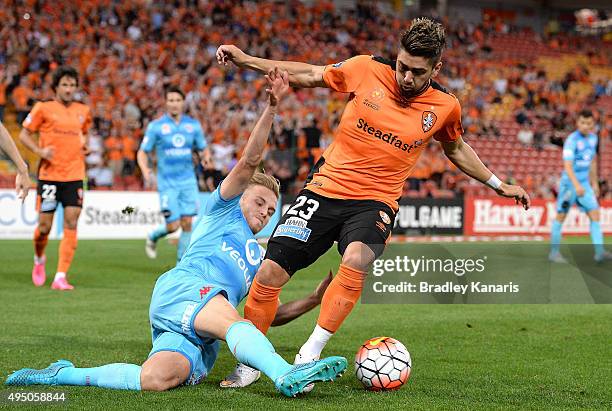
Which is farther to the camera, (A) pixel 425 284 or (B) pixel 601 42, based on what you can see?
(B) pixel 601 42

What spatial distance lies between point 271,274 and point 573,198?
9983 millimetres

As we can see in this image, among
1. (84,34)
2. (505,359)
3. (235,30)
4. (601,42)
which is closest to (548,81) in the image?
(601,42)

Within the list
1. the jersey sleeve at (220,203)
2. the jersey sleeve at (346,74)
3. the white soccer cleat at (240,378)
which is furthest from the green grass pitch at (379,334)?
the jersey sleeve at (346,74)

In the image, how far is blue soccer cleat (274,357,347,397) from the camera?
14.9ft

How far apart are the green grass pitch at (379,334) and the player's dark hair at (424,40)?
6.70 ft

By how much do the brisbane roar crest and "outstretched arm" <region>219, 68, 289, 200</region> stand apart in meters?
1.08

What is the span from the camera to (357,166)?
5859 mm

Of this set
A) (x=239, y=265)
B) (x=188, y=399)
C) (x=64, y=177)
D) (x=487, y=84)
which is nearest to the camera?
(x=188, y=399)

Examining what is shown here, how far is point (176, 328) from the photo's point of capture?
520 centimetres

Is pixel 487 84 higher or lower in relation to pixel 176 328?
lower

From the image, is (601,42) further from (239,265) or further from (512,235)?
(239,265)

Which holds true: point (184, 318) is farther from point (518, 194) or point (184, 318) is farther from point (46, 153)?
point (46, 153)

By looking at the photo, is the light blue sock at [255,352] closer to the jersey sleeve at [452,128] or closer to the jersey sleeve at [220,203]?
the jersey sleeve at [220,203]

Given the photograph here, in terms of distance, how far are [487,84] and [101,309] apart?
2691cm
